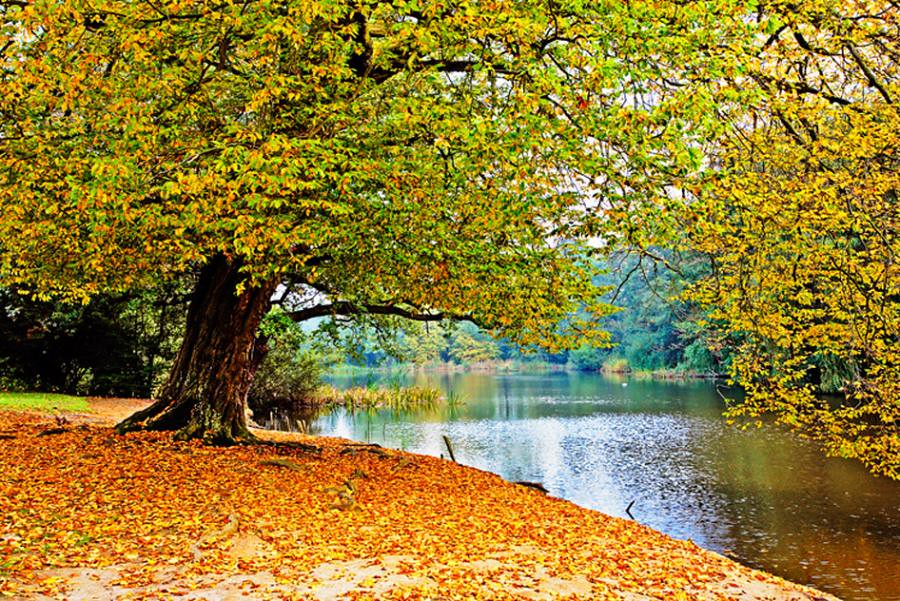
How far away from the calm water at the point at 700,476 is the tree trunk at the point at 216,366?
7865 mm

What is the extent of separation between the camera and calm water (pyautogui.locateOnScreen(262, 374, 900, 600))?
1105cm

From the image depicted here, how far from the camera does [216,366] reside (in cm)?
1138

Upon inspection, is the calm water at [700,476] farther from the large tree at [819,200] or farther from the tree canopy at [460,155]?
the tree canopy at [460,155]

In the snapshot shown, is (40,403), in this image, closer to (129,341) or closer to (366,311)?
(129,341)

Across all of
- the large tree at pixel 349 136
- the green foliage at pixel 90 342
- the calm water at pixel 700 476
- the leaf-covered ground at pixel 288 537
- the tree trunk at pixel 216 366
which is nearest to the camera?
the leaf-covered ground at pixel 288 537

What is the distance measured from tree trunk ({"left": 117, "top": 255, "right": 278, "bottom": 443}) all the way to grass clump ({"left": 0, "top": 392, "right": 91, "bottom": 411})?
275 inches

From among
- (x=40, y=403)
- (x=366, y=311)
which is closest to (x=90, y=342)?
(x=40, y=403)

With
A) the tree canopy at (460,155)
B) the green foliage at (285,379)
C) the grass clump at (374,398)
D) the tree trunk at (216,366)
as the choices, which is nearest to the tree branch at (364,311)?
the tree canopy at (460,155)

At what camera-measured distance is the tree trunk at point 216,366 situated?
1138cm

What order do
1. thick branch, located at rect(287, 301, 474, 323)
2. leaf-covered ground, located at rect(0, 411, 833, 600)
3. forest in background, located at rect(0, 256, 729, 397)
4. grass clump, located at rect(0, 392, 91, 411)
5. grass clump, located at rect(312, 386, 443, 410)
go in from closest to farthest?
leaf-covered ground, located at rect(0, 411, 833, 600)
thick branch, located at rect(287, 301, 474, 323)
grass clump, located at rect(0, 392, 91, 411)
forest in background, located at rect(0, 256, 729, 397)
grass clump, located at rect(312, 386, 443, 410)

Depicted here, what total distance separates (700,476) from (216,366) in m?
12.8

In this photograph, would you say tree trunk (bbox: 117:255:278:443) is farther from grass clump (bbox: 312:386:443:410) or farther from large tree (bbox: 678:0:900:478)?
grass clump (bbox: 312:386:443:410)

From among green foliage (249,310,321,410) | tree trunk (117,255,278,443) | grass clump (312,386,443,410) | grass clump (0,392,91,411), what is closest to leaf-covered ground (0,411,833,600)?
tree trunk (117,255,278,443)

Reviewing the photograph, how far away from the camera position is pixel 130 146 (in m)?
6.88
